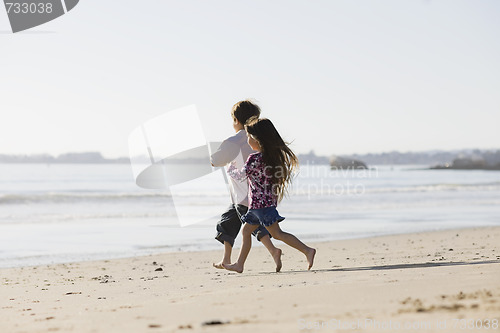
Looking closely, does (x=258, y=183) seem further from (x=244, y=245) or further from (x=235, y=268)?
(x=235, y=268)

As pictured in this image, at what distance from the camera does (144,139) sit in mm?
12039

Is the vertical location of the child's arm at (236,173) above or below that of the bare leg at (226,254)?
above

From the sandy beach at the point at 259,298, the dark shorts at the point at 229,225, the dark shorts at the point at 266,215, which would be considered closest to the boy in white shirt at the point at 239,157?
the dark shorts at the point at 229,225

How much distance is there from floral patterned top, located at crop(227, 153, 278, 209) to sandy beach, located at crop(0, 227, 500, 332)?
72cm

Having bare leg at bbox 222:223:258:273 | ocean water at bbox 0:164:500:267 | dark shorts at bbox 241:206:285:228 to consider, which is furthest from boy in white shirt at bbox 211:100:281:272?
ocean water at bbox 0:164:500:267

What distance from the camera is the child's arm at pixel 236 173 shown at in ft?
19.4

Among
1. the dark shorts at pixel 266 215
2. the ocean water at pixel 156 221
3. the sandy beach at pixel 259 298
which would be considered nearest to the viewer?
the sandy beach at pixel 259 298

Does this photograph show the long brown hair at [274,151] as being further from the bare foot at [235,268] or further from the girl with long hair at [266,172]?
the bare foot at [235,268]

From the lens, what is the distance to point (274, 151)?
570cm

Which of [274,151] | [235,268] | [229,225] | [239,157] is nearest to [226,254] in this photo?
[235,268]

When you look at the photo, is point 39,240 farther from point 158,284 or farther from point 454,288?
point 454,288

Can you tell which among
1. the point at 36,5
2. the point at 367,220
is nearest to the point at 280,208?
the point at 367,220

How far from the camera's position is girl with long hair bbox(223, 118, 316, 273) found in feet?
18.7

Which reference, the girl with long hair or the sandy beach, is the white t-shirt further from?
the sandy beach
